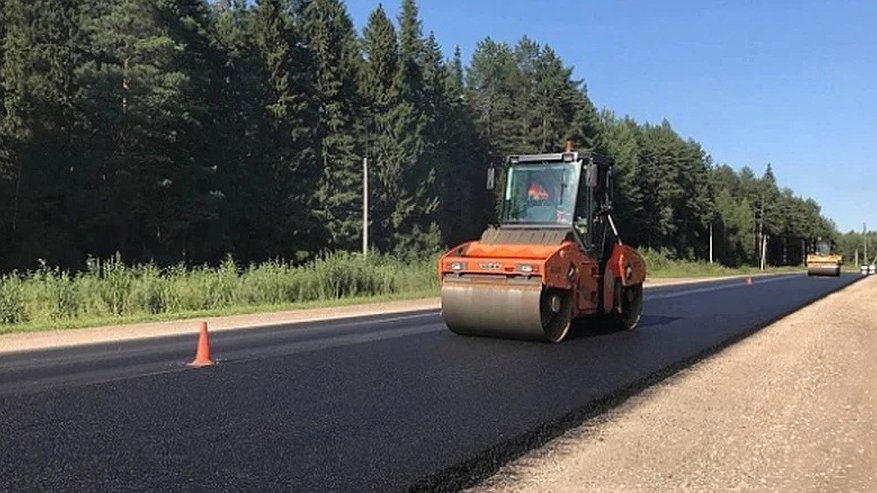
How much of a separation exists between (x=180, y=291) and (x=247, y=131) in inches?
1215

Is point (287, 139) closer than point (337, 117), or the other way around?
point (287, 139)

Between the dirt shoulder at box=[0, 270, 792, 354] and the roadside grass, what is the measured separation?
3.04 ft

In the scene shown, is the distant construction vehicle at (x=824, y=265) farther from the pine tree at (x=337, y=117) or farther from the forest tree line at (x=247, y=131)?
the pine tree at (x=337, y=117)

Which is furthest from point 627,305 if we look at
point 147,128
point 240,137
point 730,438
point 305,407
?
point 240,137

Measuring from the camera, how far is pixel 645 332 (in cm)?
1412

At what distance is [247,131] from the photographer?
163ft

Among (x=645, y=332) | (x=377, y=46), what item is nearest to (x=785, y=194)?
(x=377, y=46)

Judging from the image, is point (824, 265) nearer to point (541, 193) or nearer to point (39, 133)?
point (541, 193)

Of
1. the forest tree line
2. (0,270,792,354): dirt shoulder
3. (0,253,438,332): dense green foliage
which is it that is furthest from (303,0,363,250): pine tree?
(0,270,792,354): dirt shoulder

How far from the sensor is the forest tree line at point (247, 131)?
36.9 metres

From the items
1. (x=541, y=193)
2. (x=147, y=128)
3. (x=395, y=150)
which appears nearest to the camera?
(x=541, y=193)

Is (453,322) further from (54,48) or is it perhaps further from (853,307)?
(54,48)

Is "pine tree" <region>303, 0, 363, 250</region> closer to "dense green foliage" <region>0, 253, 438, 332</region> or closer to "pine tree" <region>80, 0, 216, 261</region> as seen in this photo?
"pine tree" <region>80, 0, 216, 261</region>

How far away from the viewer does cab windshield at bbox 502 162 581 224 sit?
1272 centimetres
